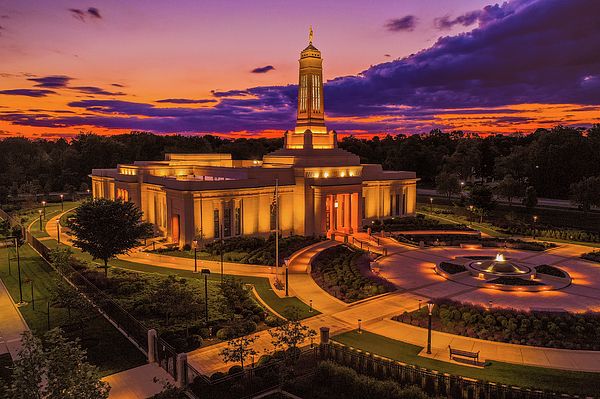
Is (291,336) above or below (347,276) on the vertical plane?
above

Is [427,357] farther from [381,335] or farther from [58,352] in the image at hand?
[58,352]

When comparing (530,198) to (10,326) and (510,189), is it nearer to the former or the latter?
(510,189)

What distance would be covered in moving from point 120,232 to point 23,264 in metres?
13.2

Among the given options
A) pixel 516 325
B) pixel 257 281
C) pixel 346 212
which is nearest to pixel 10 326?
pixel 257 281

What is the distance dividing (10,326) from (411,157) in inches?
4324

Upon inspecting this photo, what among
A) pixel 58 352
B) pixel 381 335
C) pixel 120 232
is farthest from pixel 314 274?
pixel 58 352

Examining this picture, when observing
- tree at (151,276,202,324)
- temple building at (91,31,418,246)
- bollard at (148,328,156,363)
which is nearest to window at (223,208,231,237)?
temple building at (91,31,418,246)

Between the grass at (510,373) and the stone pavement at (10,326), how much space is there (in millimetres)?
18035

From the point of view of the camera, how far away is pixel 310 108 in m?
60.8

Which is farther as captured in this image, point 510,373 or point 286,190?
point 286,190

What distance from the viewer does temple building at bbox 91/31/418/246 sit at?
163 feet

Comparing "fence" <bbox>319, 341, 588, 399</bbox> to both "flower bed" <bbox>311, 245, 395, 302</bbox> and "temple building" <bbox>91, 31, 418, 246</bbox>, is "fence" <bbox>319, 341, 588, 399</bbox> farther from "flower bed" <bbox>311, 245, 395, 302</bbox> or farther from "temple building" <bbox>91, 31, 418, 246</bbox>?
"temple building" <bbox>91, 31, 418, 246</bbox>

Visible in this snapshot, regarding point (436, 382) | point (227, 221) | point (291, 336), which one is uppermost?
point (227, 221)

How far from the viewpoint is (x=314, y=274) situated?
3888 cm
